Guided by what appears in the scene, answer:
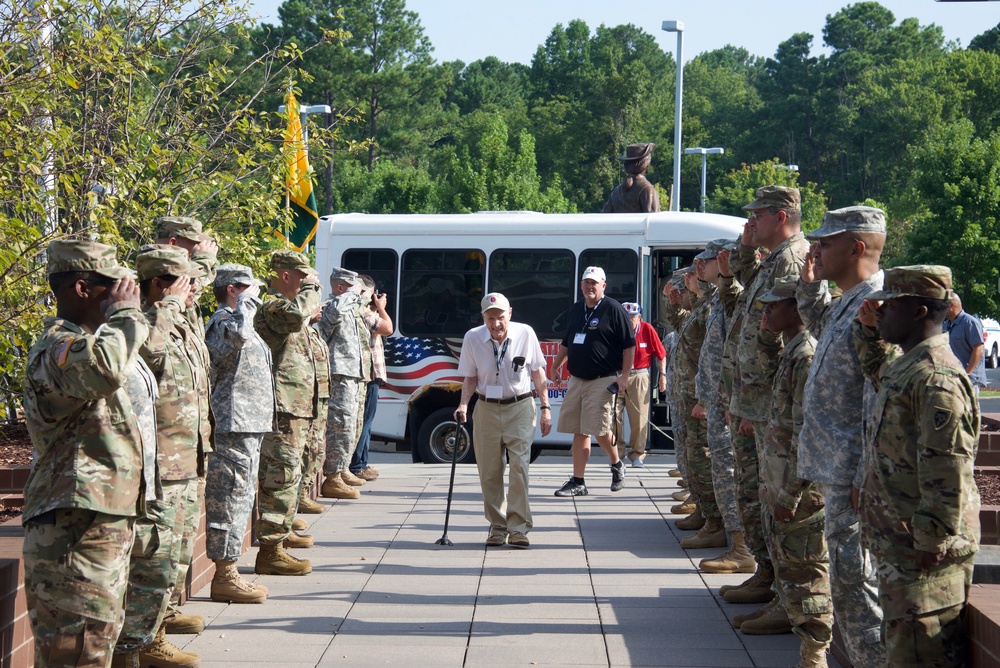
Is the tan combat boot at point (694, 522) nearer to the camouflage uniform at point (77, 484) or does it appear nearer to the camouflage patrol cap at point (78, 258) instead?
the camouflage uniform at point (77, 484)

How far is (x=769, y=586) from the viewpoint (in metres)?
7.38

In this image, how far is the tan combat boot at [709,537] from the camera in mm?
9125

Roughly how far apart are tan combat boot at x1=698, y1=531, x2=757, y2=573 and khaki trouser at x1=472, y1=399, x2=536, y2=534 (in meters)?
1.55

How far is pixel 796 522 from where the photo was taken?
5820 millimetres

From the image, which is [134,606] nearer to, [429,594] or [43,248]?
[429,594]

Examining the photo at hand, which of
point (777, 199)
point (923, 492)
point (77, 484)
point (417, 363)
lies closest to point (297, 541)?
point (777, 199)

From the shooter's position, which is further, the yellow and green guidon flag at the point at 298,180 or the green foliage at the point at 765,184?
the green foliage at the point at 765,184

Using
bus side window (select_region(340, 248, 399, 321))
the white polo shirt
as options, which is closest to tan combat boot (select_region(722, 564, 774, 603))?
the white polo shirt

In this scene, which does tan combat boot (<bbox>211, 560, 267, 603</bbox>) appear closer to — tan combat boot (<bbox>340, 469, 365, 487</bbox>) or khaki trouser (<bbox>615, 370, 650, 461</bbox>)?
tan combat boot (<bbox>340, 469, 365, 487</bbox>)

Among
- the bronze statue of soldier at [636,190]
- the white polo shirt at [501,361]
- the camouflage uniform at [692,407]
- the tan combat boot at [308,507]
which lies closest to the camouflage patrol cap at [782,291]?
the camouflage uniform at [692,407]

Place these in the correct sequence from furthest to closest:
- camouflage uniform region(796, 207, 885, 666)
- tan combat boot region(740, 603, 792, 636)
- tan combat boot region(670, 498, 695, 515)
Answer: tan combat boot region(670, 498, 695, 515), tan combat boot region(740, 603, 792, 636), camouflage uniform region(796, 207, 885, 666)

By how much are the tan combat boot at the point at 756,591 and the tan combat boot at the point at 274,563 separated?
2.82 meters

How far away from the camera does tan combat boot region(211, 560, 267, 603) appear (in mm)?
7281

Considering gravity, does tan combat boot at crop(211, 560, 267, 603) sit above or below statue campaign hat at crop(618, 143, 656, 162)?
below
